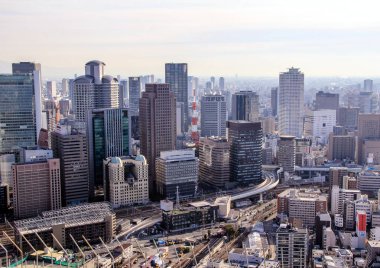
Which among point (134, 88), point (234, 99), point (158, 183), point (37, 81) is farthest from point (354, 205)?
point (134, 88)

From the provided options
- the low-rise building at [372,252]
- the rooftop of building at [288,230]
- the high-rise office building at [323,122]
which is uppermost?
the high-rise office building at [323,122]

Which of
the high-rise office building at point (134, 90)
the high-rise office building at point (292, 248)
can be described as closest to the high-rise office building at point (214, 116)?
the high-rise office building at point (134, 90)

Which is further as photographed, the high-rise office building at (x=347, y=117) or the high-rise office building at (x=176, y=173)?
the high-rise office building at (x=347, y=117)

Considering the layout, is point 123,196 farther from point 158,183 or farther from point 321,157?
point 321,157

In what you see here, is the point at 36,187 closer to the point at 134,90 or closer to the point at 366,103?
the point at 134,90

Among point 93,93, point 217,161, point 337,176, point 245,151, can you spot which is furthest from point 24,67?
point 337,176

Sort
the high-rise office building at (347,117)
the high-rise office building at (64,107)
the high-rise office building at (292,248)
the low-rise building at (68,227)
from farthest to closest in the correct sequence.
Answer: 1. the high-rise office building at (64,107)
2. the high-rise office building at (347,117)
3. the low-rise building at (68,227)
4. the high-rise office building at (292,248)

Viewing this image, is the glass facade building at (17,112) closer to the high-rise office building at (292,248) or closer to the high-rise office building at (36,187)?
the high-rise office building at (36,187)
